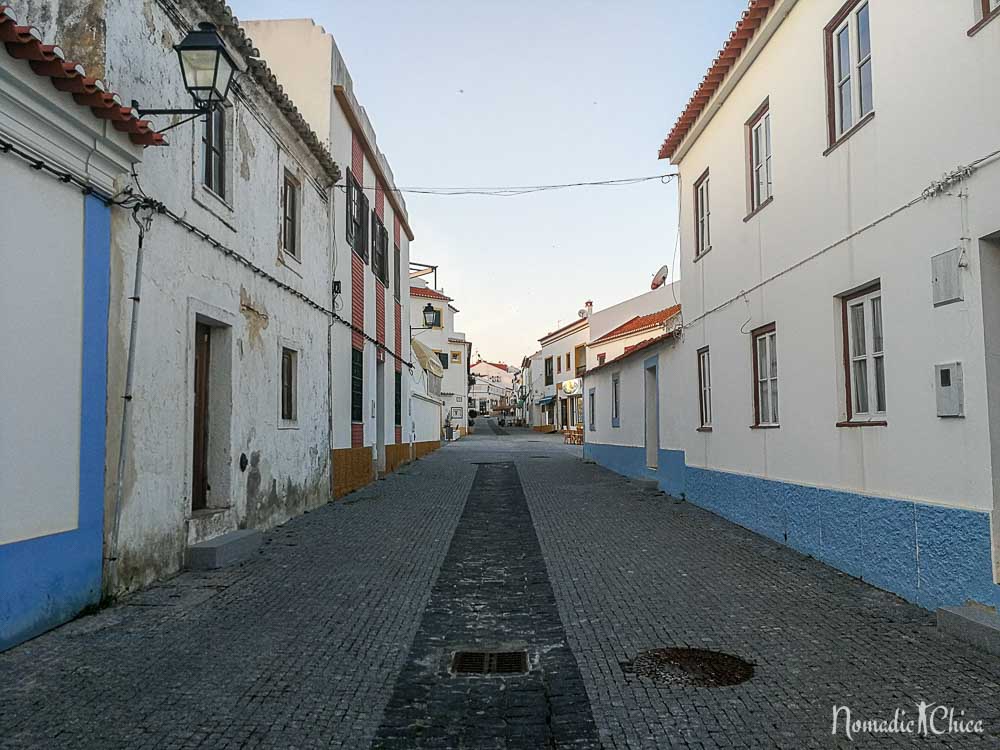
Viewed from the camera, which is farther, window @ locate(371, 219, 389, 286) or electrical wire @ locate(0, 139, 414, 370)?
window @ locate(371, 219, 389, 286)

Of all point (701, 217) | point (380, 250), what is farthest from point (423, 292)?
point (701, 217)

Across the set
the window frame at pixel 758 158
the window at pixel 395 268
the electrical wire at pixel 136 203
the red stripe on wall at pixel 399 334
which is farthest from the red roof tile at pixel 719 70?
the red stripe on wall at pixel 399 334

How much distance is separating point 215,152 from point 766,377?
678 cm

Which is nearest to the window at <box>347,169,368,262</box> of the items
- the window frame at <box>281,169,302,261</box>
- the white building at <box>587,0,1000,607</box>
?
the window frame at <box>281,169,302,261</box>

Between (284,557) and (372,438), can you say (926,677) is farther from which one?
(372,438)

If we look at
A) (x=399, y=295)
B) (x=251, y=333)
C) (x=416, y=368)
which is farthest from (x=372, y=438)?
(x=416, y=368)

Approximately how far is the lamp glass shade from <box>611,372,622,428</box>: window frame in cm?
1425

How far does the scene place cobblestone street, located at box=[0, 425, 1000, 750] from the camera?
371 centimetres

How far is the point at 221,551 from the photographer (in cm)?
736

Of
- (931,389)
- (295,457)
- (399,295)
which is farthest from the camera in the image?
(399,295)

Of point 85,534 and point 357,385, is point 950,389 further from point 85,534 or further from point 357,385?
point 357,385

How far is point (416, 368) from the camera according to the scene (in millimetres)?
26922

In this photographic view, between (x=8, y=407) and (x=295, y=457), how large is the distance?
243 inches

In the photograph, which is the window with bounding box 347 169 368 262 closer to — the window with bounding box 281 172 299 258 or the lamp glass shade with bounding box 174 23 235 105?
the window with bounding box 281 172 299 258
